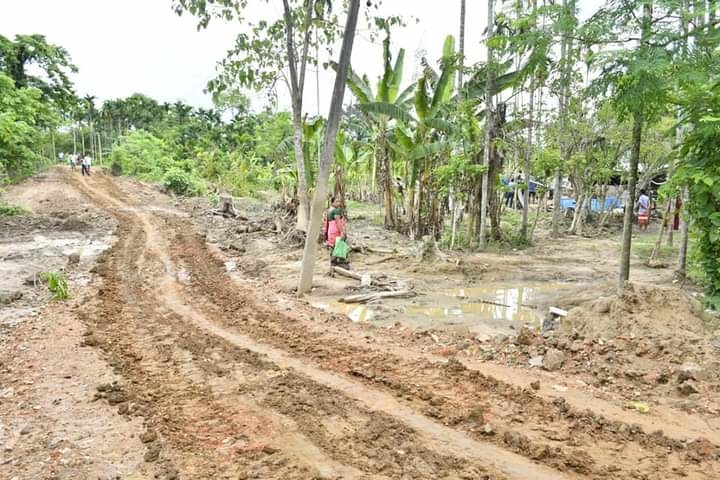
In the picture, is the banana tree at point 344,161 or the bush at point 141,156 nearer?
the banana tree at point 344,161

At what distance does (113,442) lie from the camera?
4.49 m

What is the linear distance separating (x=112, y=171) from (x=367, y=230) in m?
37.1

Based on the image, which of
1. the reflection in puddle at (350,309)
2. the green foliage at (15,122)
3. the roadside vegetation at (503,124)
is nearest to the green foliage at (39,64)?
the roadside vegetation at (503,124)

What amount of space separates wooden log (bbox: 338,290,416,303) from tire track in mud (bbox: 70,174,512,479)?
3112 millimetres

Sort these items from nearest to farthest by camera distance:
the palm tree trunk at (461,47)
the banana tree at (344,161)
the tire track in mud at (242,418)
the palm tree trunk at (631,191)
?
the tire track in mud at (242,418)
the palm tree trunk at (631,191)
the palm tree trunk at (461,47)
the banana tree at (344,161)

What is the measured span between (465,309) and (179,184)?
92.6 ft

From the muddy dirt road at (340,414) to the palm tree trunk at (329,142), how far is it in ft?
6.64

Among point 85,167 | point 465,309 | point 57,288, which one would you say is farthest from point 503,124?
point 85,167

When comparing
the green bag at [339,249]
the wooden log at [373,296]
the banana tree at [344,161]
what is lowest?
the wooden log at [373,296]

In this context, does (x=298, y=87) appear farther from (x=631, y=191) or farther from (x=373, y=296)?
(x=631, y=191)

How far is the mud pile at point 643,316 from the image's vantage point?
7.04 meters

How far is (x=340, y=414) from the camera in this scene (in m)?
4.96

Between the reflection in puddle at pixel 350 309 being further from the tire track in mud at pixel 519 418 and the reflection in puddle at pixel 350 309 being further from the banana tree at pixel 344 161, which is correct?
the banana tree at pixel 344 161

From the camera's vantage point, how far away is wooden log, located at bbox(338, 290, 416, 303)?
1001cm
